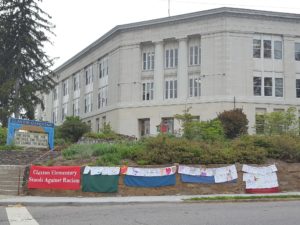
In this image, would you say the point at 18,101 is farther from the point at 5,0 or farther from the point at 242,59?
the point at 242,59

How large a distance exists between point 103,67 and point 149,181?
3862cm

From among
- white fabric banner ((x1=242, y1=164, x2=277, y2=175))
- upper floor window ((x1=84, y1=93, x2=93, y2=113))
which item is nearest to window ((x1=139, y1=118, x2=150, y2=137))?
upper floor window ((x1=84, y1=93, x2=93, y2=113))

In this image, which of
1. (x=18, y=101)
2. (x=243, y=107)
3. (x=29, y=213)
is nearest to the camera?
(x=29, y=213)

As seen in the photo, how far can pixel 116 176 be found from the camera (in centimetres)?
2284

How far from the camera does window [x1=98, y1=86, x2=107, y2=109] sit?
5895 cm

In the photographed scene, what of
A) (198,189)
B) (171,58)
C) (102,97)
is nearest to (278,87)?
(171,58)

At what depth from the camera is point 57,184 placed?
2281 centimetres

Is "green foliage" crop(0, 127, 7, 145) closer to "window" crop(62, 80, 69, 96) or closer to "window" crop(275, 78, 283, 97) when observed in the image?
"window" crop(275, 78, 283, 97)

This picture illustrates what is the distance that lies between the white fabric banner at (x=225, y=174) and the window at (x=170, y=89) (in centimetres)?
2824

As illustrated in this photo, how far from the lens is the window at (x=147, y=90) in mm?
53328

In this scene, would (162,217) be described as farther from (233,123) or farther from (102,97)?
(102,97)

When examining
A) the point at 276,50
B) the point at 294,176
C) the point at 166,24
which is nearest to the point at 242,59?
the point at 276,50

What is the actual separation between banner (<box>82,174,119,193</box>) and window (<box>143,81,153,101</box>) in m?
30.8

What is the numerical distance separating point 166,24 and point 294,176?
101 feet
